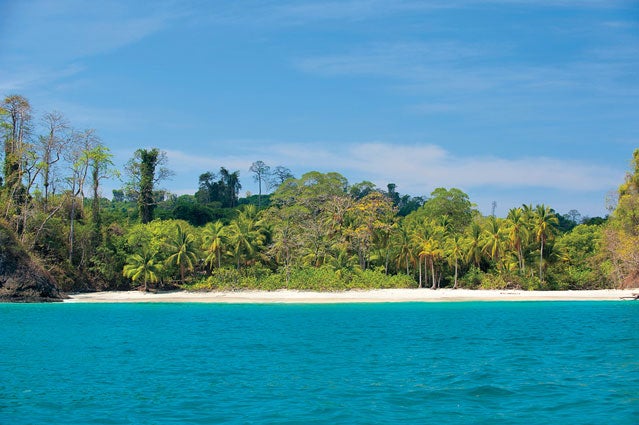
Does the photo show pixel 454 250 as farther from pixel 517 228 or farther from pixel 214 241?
pixel 214 241

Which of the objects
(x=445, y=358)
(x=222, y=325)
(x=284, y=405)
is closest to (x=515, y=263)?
(x=222, y=325)

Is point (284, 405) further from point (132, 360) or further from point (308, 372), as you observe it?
point (132, 360)

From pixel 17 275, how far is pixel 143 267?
10869 millimetres

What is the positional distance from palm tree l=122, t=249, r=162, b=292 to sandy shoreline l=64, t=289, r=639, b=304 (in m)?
1.83

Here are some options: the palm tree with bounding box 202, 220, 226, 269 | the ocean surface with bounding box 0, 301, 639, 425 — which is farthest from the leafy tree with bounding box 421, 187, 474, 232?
the ocean surface with bounding box 0, 301, 639, 425

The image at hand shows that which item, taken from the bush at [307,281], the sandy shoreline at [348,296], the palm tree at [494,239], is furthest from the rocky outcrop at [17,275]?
the palm tree at [494,239]

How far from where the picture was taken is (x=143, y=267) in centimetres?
5525

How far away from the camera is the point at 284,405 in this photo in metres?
14.3

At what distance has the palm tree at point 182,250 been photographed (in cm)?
5703

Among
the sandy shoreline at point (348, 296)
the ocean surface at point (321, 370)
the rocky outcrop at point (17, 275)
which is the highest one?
the rocky outcrop at point (17, 275)

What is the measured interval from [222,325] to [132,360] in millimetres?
11993

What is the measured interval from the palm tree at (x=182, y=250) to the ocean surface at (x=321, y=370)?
812 inches

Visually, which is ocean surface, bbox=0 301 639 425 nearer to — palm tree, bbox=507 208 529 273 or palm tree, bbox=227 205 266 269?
palm tree, bbox=507 208 529 273

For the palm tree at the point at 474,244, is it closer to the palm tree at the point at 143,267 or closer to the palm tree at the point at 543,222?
the palm tree at the point at 543,222
